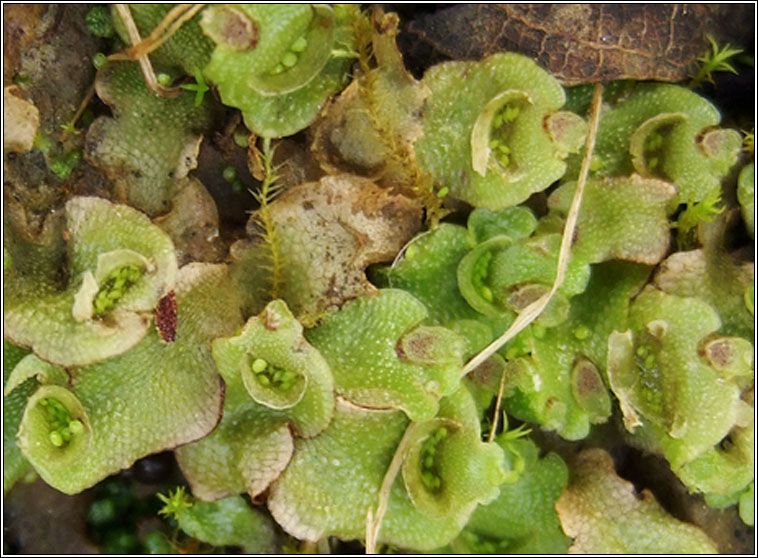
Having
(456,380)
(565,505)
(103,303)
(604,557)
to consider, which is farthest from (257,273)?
(604,557)

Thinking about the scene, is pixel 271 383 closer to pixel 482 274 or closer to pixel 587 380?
pixel 482 274

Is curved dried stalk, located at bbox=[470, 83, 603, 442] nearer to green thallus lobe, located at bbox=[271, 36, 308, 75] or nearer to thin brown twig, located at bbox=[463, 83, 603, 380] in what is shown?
thin brown twig, located at bbox=[463, 83, 603, 380]

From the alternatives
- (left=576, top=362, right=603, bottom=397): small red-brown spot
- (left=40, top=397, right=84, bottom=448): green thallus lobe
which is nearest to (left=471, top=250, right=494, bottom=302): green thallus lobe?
(left=576, top=362, right=603, bottom=397): small red-brown spot

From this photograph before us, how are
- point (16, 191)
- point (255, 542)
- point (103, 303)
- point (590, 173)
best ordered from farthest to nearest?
point (255, 542), point (590, 173), point (16, 191), point (103, 303)

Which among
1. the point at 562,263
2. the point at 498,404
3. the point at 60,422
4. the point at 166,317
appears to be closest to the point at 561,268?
the point at 562,263

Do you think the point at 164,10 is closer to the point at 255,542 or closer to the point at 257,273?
the point at 257,273

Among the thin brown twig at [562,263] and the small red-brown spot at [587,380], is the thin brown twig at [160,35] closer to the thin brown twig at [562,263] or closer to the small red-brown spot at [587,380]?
the thin brown twig at [562,263]

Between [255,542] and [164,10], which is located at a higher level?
[164,10]
